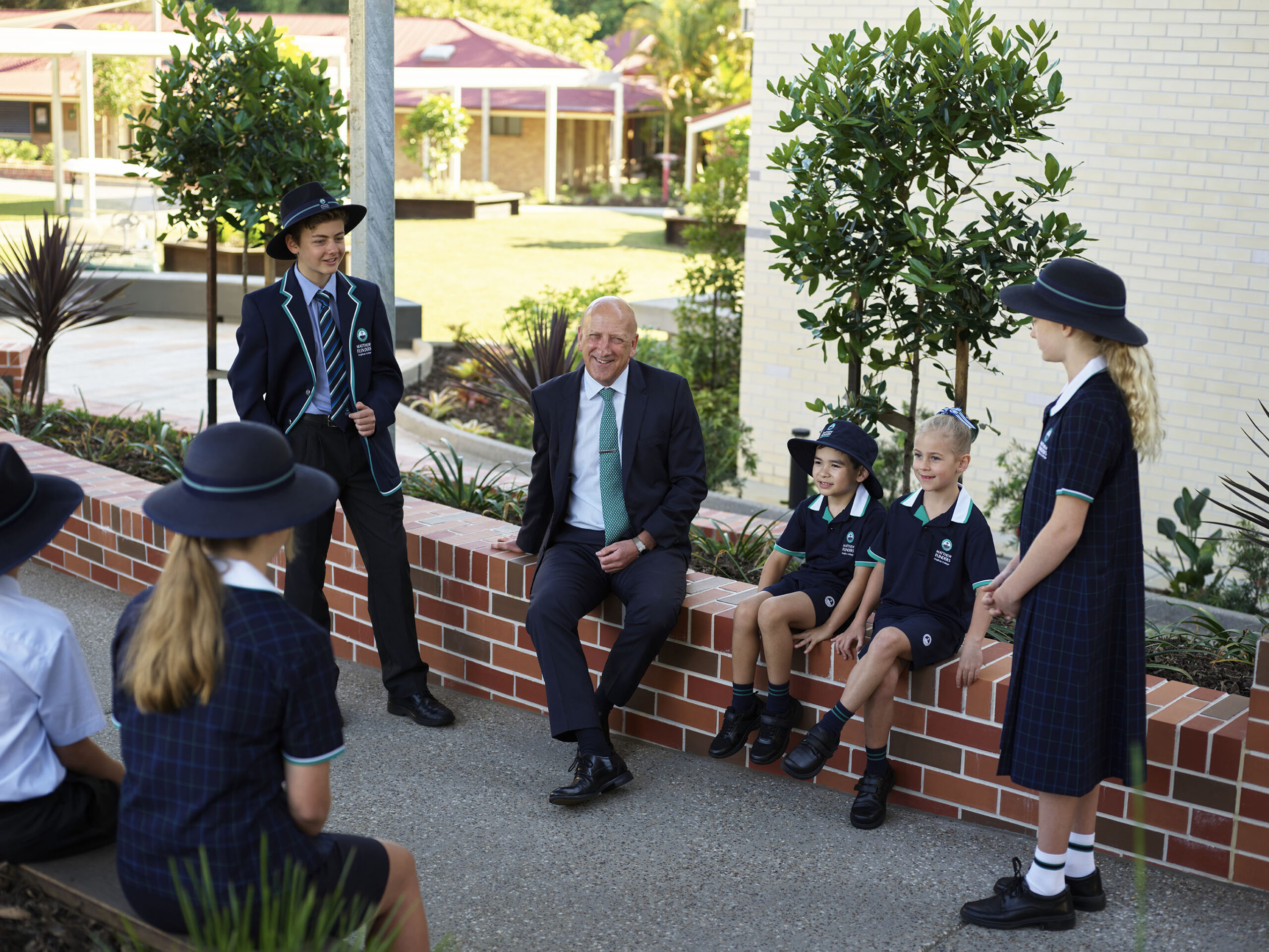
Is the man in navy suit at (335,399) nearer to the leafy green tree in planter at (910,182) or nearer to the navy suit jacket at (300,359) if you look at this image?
the navy suit jacket at (300,359)

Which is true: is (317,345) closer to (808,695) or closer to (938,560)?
(808,695)

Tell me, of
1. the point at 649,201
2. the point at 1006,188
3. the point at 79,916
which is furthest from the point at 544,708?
the point at 649,201

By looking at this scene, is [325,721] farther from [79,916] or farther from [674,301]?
[674,301]

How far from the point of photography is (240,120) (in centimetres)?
671

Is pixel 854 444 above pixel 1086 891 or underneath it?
above

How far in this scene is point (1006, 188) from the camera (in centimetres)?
884

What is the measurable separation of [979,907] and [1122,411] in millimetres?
1357

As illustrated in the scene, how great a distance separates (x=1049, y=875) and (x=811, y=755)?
793mm

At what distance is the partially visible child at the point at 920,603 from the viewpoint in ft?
12.6

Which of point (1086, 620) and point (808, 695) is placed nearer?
point (1086, 620)

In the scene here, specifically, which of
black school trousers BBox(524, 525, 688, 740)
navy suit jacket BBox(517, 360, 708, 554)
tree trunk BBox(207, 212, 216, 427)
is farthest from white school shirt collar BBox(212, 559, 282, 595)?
tree trunk BBox(207, 212, 216, 427)

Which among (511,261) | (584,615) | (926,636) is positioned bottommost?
(584,615)

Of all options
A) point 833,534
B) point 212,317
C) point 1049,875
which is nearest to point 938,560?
point 833,534

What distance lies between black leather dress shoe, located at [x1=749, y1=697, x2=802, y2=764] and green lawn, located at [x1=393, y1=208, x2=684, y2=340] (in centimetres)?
1175
